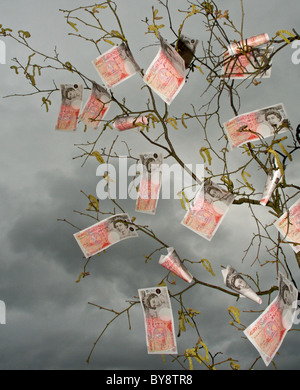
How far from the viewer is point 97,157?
2.25 m

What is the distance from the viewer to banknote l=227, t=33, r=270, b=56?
2.13m

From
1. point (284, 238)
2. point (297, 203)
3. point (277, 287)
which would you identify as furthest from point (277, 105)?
point (277, 287)

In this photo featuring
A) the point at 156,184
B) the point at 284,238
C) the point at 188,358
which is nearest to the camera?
the point at 284,238

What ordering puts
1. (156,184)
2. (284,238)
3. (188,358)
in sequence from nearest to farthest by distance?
(284,238)
(188,358)
(156,184)

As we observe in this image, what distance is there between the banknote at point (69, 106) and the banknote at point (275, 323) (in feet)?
4.20

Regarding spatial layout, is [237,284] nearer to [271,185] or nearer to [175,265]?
[175,265]

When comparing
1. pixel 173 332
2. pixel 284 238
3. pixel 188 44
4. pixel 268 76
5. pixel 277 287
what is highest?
pixel 188 44

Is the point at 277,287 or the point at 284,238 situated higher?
the point at 284,238

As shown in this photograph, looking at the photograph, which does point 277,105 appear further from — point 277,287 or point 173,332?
point 173,332

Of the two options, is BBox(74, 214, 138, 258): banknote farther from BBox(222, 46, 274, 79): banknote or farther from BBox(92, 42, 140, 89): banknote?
BBox(222, 46, 274, 79): banknote

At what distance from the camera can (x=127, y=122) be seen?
91.0 inches

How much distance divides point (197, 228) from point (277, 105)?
2.16 ft

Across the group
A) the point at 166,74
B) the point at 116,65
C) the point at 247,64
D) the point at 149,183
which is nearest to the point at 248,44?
the point at 247,64

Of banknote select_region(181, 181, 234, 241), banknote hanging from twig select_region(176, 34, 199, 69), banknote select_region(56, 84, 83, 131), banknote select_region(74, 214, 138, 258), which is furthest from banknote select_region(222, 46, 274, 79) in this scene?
banknote select_region(74, 214, 138, 258)
